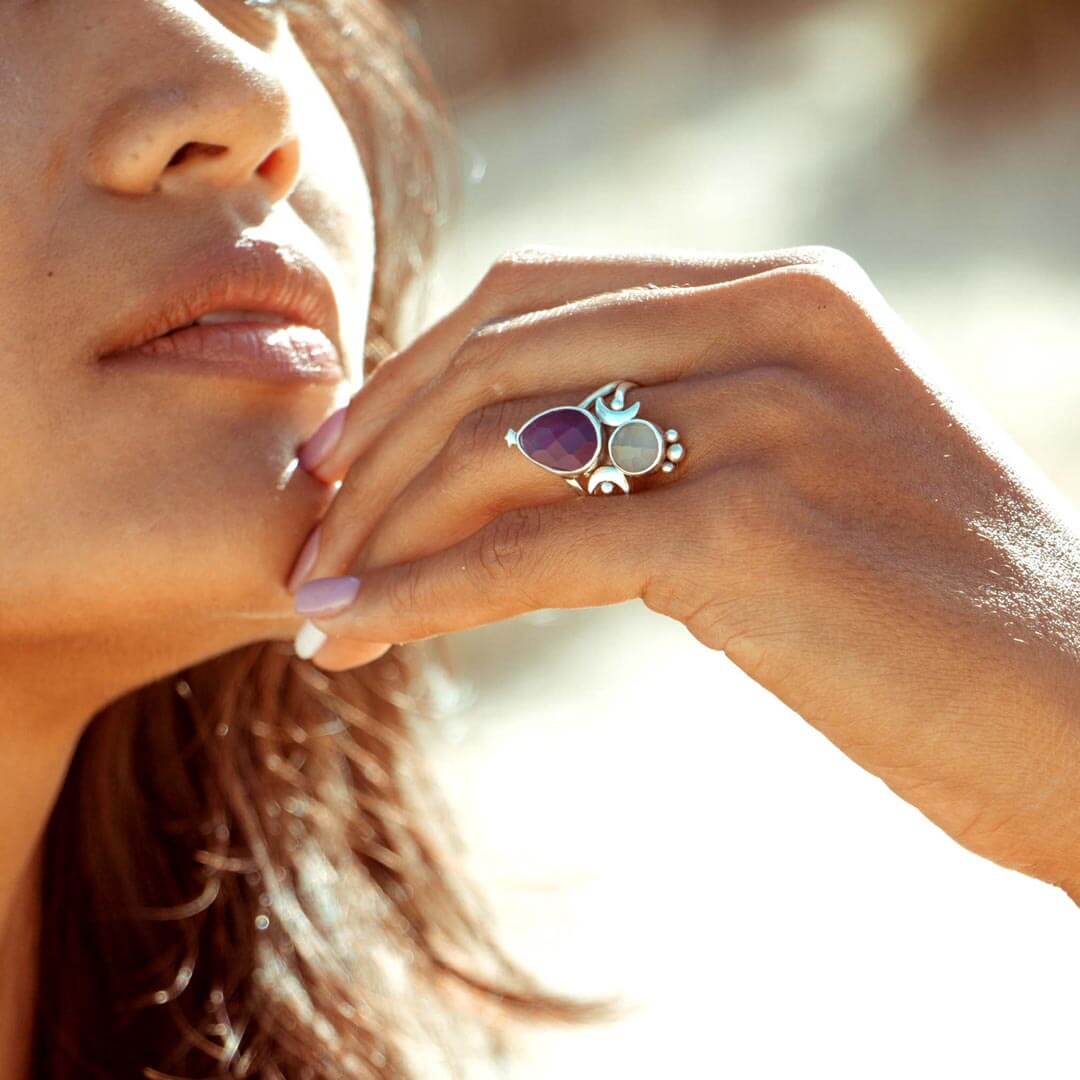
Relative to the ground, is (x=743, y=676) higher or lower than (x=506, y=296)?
higher

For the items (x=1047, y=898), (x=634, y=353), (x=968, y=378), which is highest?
(x=968, y=378)

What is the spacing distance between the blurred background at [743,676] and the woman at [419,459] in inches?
44.7

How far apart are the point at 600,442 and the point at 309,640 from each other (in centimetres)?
45

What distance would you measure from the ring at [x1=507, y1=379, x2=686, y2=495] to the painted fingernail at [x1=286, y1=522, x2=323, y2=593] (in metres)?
0.27

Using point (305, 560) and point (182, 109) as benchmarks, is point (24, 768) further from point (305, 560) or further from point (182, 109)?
point (182, 109)

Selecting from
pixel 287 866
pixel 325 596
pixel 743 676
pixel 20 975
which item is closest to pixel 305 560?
pixel 325 596

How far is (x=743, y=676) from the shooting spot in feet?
15.0

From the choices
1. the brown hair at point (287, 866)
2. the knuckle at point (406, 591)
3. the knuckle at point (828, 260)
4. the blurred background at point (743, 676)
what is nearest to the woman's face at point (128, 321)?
the knuckle at point (406, 591)

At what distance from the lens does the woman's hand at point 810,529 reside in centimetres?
129

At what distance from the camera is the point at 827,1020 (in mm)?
2992

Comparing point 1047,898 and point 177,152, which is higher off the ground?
point 177,152

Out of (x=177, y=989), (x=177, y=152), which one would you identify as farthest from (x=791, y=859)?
(x=177, y=152)

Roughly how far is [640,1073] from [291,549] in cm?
179

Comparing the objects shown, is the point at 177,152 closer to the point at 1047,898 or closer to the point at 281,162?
the point at 281,162
